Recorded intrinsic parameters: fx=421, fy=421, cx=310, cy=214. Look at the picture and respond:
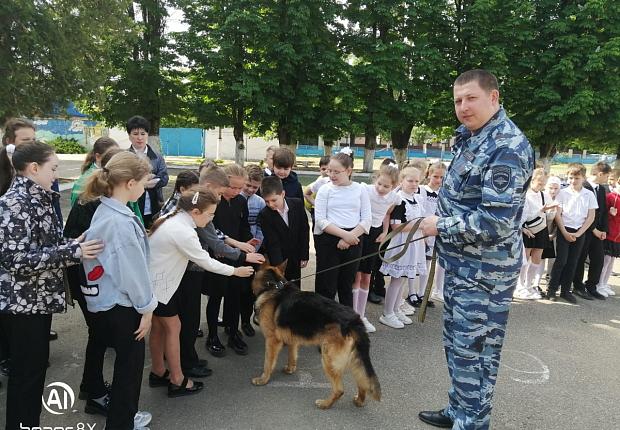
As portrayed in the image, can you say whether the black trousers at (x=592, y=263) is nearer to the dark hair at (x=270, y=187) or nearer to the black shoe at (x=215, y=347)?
the dark hair at (x=270, y=187)

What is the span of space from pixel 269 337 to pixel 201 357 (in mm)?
912

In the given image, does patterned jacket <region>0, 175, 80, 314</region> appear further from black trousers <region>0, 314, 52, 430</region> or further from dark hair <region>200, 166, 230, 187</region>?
dark hair <region>200, 166, 230, 187</region>

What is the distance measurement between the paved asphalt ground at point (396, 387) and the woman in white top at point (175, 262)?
0.36 m

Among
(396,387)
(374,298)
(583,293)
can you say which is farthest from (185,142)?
(396,387)

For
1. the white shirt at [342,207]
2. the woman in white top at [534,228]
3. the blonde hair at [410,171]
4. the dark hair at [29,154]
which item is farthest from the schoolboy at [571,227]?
the dark hair at [29,154]

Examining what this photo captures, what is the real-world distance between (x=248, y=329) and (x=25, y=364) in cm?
246

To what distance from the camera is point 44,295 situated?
8.45ft

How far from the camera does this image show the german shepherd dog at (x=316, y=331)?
317 cm

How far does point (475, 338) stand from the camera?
108 inches

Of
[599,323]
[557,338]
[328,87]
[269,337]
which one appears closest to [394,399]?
[269,337]

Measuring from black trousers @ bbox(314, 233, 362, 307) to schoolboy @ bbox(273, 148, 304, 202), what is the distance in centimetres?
61

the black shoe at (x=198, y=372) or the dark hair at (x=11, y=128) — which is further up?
the dark hair at (x=11, y=128)

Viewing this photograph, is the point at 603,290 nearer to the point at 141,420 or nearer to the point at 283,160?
the point at 283,160

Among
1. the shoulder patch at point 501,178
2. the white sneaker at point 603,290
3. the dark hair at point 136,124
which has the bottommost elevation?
the white sneaker at point 603,290
